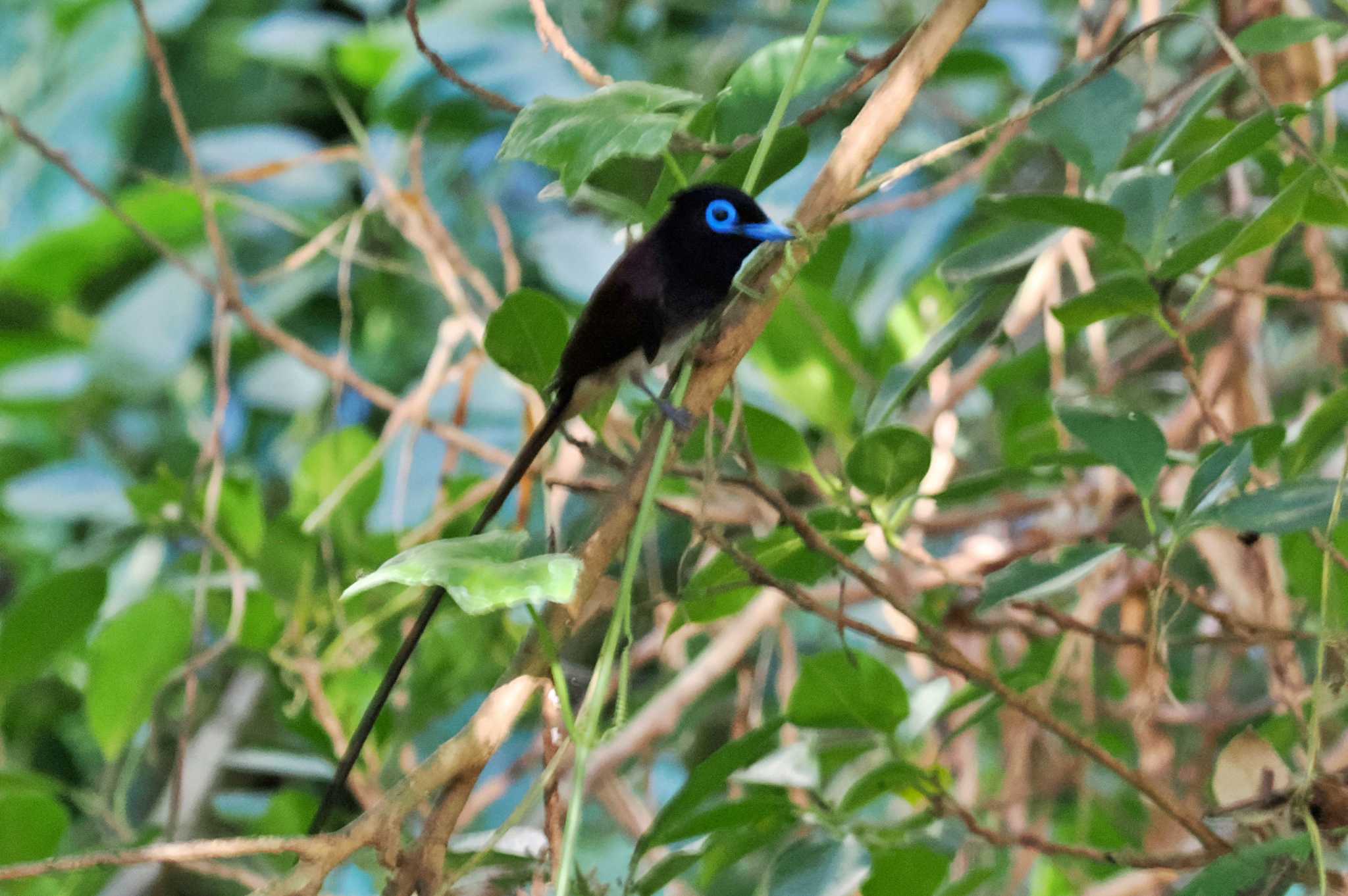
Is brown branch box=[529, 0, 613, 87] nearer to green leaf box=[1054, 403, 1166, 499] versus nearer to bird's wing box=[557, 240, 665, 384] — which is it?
bird's wing box=[557, 240, 665, 384]

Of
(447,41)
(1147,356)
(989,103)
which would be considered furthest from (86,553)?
(989,103)

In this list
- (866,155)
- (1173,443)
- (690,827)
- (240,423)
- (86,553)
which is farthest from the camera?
(240,423)

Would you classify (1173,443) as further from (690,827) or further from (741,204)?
(690,827)

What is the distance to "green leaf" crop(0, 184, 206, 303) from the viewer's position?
2.32 meters

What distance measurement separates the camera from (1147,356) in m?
1.49

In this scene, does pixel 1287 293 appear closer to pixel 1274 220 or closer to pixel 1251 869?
pixel 1274 220

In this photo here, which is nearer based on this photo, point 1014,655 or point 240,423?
point 1014,655

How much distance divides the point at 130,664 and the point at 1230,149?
40.2 inches

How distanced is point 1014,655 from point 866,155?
3.49 ft

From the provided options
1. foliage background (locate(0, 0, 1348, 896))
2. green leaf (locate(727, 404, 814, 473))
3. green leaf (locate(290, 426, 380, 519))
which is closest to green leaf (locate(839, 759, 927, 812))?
foliage background (locate(0, 0, 1348, 896))

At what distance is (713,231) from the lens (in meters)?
1.07

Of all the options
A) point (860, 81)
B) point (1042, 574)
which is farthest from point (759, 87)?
point (1042, 574)

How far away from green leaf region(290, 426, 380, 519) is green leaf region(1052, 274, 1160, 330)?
77cm

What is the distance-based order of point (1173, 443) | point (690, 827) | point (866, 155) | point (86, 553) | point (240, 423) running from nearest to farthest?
point (866, 155), point (690, 827), point (1173, 443), point (86, 553), point (240, 423)
